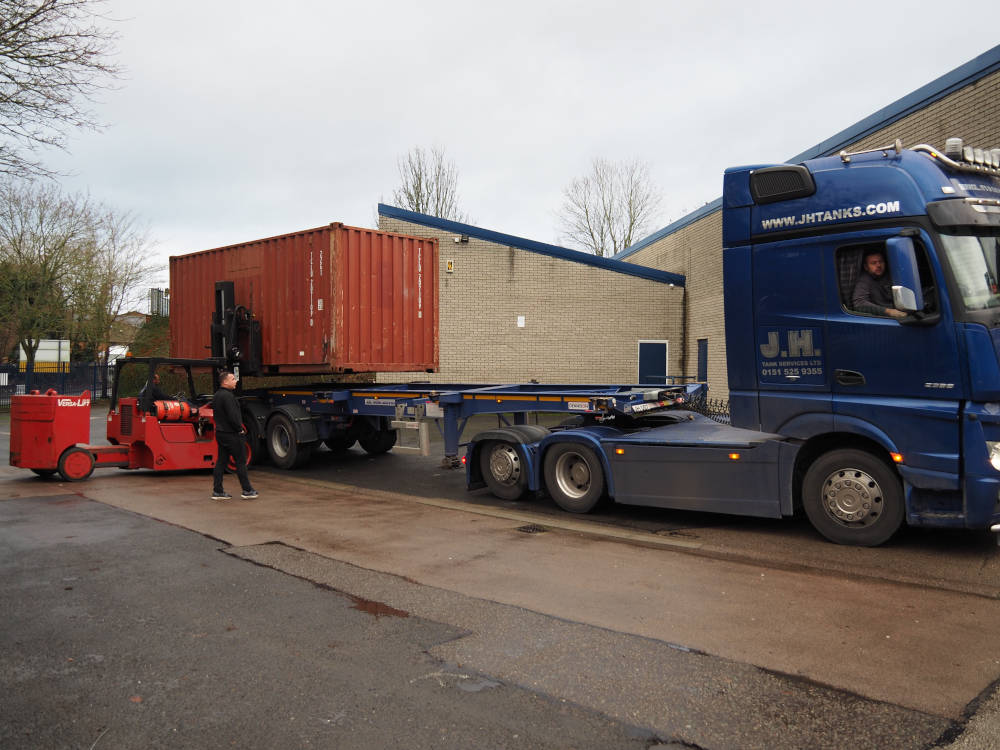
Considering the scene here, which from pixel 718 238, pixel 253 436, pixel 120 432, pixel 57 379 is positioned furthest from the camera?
pixel 57 379

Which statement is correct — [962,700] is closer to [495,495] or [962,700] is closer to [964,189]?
[964,189]

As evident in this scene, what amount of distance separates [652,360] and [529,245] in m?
4.73

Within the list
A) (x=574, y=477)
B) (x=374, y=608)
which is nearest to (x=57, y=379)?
(x=574, y=477)

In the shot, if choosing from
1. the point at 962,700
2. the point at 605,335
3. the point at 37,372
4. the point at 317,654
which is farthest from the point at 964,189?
the point at 37,372

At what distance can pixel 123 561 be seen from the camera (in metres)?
6.63

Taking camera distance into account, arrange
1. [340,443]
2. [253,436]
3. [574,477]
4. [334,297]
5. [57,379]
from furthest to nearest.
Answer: [57,379]
[340,443]
[253,436]
[334,297]
[574,477]

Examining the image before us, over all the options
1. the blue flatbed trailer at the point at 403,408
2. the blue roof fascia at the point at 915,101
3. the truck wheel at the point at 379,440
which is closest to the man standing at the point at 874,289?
the blue flatbed trailer at the point at 403,408

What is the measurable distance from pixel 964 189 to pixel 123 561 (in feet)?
26.0

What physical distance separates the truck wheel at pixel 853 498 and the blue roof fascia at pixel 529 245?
1436cm

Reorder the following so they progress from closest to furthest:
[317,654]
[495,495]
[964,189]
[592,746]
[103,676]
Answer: [592,746] < [103,676] < [317,654] < [964,189] < [495,495]

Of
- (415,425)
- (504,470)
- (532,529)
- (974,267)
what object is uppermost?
(974,267)

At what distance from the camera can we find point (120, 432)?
1253 centimetres

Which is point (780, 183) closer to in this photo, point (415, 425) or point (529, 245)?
point (415, 425)

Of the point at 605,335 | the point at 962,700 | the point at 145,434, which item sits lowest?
the point at 962,700
